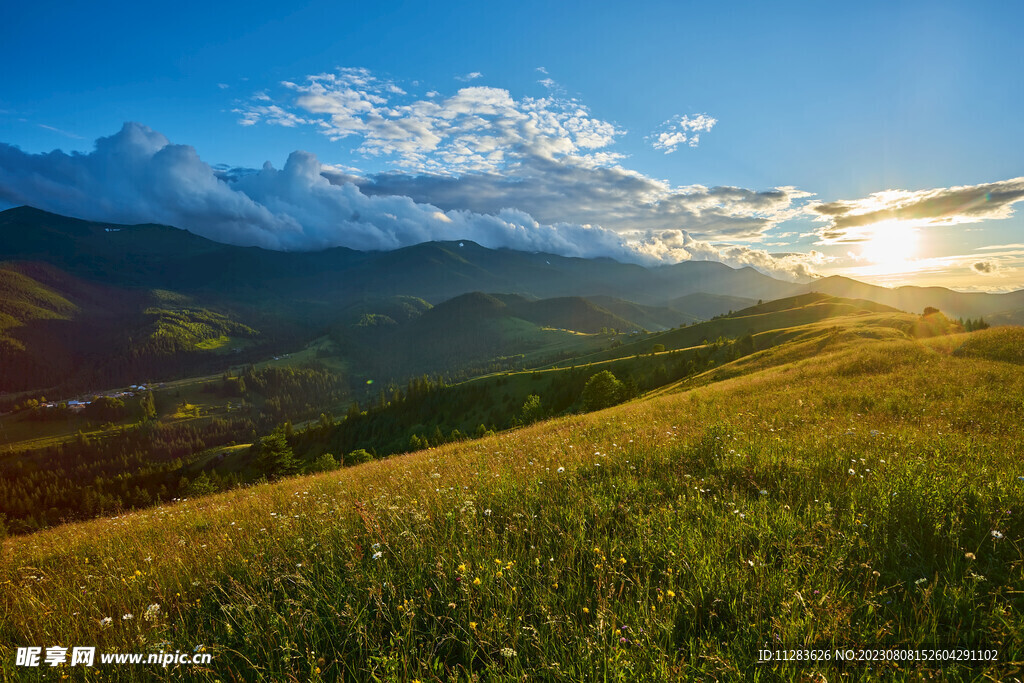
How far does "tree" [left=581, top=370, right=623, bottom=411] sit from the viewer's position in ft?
189

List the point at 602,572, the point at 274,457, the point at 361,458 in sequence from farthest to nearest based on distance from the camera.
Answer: the point at 274,457 → the point at 361,458 → the point at 602,572

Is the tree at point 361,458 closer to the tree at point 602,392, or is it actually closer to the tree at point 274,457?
the tree at point 274,457

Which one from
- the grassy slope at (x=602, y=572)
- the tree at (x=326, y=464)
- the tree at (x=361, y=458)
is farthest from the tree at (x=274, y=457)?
the grassy slope at (x=602, y=572)

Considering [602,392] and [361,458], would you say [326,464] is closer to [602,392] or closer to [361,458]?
[361,458]

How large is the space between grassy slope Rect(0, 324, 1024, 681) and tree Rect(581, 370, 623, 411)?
50.6m

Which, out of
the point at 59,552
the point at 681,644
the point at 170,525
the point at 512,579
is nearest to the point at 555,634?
the point at 512,579

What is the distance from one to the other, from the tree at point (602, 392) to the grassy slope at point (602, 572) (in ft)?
166

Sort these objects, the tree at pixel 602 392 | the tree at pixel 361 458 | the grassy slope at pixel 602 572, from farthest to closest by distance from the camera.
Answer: the tree at pixel 602 392, the tree at pixel 361 458, the grassy slope at pixel 602 572

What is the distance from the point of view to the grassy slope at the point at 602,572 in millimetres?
3049

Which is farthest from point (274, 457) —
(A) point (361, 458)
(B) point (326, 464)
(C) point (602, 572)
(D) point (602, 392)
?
(C) point (602, 572)

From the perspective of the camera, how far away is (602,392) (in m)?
58.6

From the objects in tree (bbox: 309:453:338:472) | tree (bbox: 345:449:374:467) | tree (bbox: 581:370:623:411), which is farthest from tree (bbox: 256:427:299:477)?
tree (bbox: 581:370:623:411)

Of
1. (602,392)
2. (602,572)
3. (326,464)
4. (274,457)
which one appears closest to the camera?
(602,572)

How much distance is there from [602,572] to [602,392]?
2223 inches
